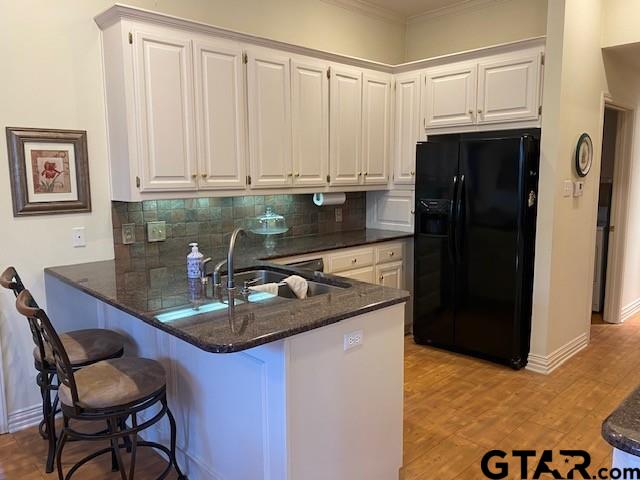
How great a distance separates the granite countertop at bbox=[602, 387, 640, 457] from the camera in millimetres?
921

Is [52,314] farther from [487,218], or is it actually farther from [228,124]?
[487,218]

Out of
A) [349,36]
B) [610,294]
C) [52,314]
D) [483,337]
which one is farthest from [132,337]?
[610,294]

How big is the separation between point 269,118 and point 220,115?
15.9 inches

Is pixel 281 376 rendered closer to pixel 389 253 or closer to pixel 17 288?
pixel 17 288

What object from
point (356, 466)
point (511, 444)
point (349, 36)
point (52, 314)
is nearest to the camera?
point (356, 466)

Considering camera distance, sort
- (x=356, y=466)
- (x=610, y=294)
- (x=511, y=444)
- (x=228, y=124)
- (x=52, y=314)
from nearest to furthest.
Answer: (x=356, y=466) → (x=511, y=444) → (x=52, y=314) → (x=228, y=124) → (x=610, y=294)

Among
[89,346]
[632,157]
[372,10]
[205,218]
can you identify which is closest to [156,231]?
[205,218]

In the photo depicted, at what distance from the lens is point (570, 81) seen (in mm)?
3377

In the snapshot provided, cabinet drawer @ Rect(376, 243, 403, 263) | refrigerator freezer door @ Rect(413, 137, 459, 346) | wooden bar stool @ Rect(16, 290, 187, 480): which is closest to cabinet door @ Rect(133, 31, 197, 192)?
wooden bar stool @ Rect(16, 290, 187, 480)

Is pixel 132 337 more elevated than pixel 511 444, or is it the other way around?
pixel 132 337

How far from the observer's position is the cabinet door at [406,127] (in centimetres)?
421

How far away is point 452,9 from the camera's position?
4426 mm

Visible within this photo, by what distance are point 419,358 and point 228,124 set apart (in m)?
2.27

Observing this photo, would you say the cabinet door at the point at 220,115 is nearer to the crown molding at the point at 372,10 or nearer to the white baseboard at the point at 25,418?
the crown molding at the point at 372,10
